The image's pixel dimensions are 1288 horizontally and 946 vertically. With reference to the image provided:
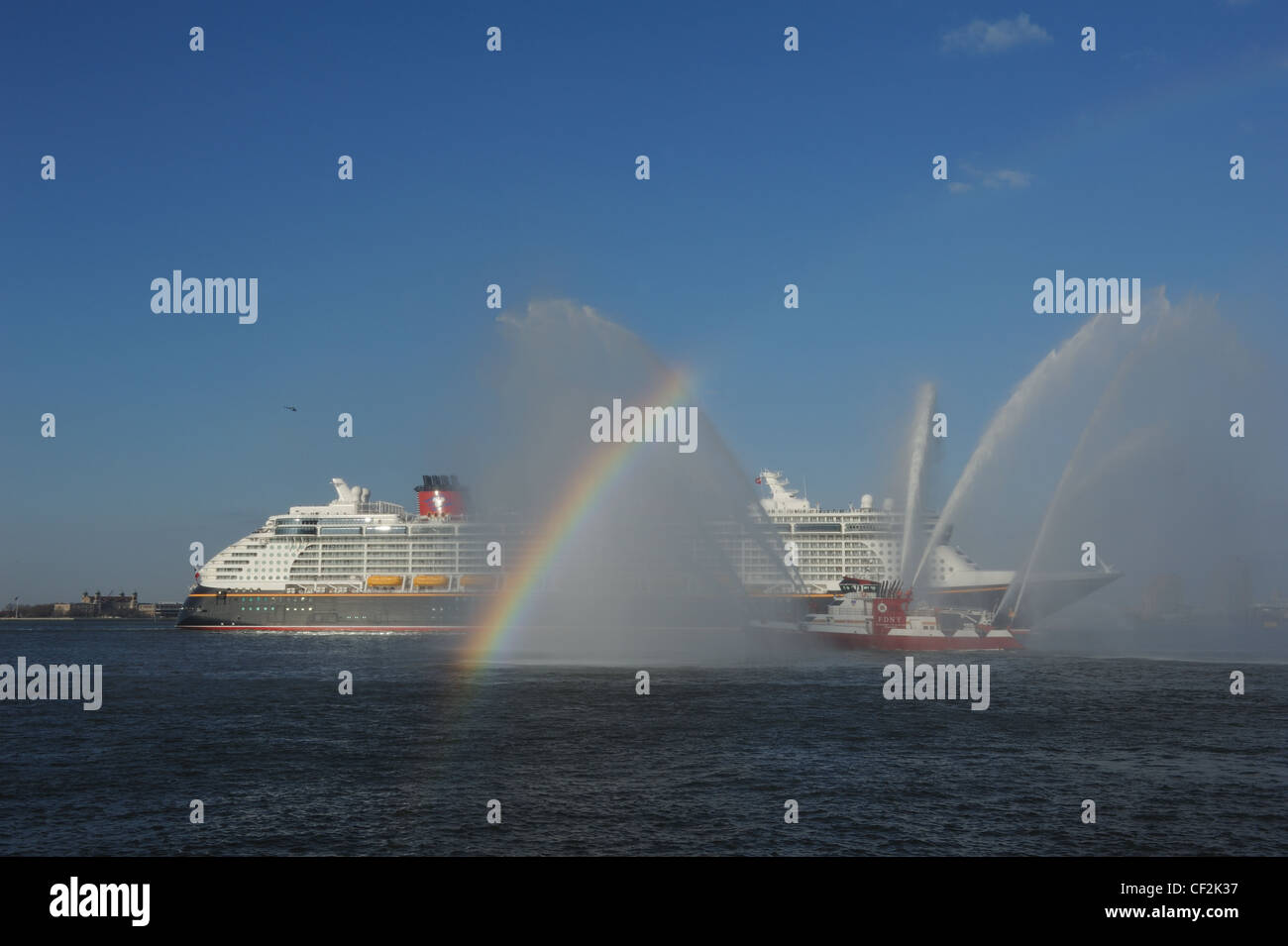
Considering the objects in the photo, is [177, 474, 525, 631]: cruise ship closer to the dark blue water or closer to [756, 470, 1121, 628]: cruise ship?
[756, 470, 1121, 628]: cruise ship

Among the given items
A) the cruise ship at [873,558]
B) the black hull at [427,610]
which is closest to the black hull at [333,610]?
the black hull at [427,610]

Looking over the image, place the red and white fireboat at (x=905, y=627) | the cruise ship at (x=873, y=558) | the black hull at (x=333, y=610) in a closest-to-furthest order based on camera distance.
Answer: the red and white fireboat at (x=905, y=627), the cruise ship at (x=873, y=558), the black hull at (x=333, y=610)

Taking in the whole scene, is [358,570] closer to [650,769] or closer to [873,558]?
[873,558]

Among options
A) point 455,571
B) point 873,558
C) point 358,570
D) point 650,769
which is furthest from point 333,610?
point 650,769

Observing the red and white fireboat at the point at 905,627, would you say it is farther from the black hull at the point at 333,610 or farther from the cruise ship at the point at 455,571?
the black hull at the point at 333,610

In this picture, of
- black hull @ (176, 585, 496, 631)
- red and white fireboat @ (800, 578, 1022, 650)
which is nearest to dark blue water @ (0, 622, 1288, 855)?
red and white fireboat @ (800, 578, 1022, 650)
